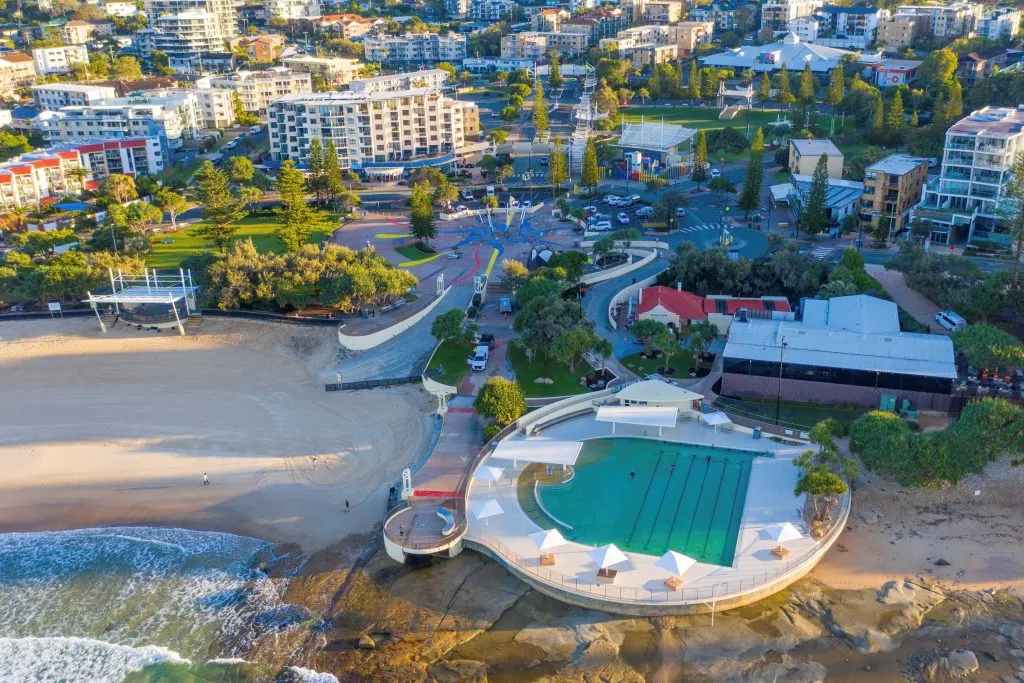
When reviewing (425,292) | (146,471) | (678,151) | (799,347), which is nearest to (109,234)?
(425,292)

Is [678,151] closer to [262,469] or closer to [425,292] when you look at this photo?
[425,292]

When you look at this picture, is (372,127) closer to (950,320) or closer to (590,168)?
(590,168)

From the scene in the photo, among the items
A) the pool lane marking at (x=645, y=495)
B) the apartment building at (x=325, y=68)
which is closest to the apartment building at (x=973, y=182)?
the pool lane marking at (x=645, y=495)

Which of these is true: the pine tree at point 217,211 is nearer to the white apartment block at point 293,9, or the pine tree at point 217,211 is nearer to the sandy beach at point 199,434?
the sandy beach at point 199,434

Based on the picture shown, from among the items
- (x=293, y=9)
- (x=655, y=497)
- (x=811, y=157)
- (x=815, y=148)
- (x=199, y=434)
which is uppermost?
(x=293, y=9)

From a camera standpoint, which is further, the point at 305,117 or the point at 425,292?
the point at 305,117

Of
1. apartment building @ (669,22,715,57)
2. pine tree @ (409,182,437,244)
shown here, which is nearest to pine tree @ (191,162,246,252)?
pine tree @ (409,182,437,244)

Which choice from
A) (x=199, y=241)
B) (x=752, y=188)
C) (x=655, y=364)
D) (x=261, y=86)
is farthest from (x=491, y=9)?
(x=655, y=364)
